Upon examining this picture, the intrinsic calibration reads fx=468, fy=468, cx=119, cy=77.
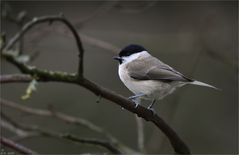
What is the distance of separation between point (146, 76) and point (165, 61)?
167 centimetres

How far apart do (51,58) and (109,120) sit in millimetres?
1137

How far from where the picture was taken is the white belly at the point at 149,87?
259cm

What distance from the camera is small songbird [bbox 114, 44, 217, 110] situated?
261cm

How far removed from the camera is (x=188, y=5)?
185 inches

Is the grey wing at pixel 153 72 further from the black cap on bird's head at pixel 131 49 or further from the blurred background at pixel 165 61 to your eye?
the blurred background at pixel 165 61

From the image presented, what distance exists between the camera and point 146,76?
8.75 feet

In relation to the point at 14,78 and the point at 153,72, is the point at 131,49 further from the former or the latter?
the point at 14,78

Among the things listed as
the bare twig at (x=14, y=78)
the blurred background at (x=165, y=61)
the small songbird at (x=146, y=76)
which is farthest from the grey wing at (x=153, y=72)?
the blurred background at (x=165, y=61)

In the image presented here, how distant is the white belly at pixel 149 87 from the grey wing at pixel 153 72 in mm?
25

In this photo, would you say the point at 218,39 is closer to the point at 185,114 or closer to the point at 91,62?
the point at 185,114

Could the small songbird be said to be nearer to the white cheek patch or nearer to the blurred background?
the white cheek patch

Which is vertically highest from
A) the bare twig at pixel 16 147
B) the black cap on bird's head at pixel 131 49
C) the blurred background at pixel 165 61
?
the black cap on bird's head at pixel 131 49

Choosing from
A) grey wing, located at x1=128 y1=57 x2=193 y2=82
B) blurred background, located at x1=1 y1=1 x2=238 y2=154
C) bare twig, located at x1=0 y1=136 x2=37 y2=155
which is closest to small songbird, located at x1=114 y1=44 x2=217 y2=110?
grey wing, located at x1=128 y1=57 x2=193 y2=82

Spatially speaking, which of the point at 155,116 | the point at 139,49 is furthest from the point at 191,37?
the point at 155,116
